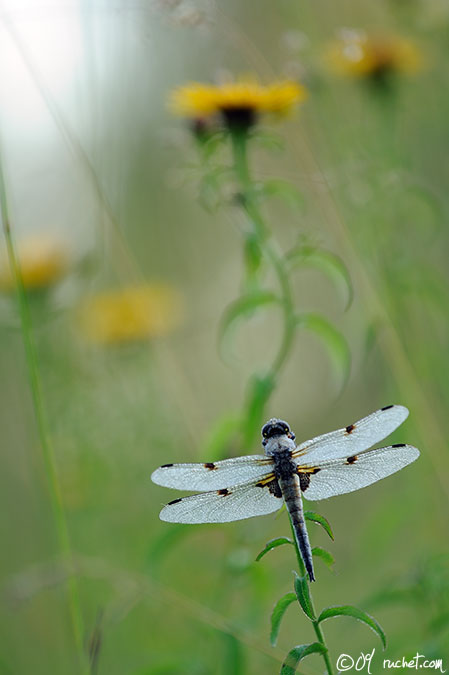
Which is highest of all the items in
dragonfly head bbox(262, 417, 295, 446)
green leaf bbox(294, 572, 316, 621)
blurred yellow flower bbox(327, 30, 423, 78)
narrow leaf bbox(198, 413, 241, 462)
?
blurred yellow flower bbox(327, 30, 423, 78)

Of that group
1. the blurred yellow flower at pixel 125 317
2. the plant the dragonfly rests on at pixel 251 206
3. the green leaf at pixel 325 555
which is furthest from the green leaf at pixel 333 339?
the blurred yellow flower at pixel 125 317

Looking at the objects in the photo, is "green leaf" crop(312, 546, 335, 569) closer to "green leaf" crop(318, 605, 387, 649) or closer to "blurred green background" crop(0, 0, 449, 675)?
"green leaf" crop(318, 605, 387, 649)

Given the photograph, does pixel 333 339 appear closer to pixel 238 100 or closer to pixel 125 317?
pixel 238 100

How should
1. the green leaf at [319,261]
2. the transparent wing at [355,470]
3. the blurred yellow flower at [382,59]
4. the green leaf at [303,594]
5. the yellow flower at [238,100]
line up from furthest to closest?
the blurred yellow flower at [382,59], the yellow flower at [238,100], the green leaf at [319,261], the transparent wing at [355,470], the green leaf at [303,594]

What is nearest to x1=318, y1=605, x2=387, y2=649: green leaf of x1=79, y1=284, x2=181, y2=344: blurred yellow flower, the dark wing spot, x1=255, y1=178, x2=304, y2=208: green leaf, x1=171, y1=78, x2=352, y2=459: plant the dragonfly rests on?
the dark wing spot

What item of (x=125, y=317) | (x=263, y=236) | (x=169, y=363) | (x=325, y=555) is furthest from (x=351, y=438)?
(x=125, y=317)

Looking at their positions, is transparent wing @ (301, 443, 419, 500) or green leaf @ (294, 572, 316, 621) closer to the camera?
green leaf @ (294, 572, 316, 621)

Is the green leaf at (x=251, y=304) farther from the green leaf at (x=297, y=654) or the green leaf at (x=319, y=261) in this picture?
the green leaf at (x=297, y=654)
